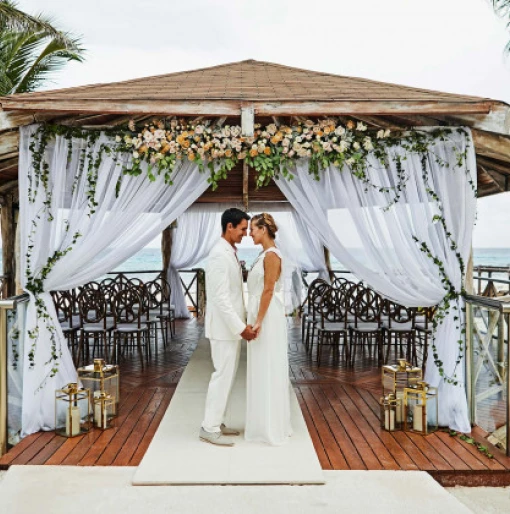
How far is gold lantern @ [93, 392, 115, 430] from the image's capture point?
455 cm

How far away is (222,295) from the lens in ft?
13.1

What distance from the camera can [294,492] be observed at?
3.40 m

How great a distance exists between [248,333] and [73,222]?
186 centimetres

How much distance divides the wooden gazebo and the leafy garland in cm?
16

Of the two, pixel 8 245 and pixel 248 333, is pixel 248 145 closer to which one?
pixel 248 333

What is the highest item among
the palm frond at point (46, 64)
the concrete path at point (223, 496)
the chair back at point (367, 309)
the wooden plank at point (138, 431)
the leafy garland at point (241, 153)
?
the palm frond at point (46, 64)

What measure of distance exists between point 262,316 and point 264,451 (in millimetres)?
983

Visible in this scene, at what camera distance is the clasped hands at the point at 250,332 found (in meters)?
3.96

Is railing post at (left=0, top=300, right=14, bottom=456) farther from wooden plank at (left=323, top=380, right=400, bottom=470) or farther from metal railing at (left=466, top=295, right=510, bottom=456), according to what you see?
metal railing at (left=466, top=295, right=510, bottom=456)

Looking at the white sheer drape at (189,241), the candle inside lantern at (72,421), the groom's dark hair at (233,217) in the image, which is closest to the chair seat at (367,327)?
the groom's dark hair at (233,217)

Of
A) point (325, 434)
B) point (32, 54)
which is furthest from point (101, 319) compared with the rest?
point (32, 54)

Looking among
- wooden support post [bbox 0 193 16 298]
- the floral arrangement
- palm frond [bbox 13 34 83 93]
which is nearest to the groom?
the floral arrangement

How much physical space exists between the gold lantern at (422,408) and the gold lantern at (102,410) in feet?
8.24

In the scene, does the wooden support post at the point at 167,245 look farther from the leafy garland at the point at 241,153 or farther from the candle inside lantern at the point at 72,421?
the candle inside lantern at the point at 72,421
